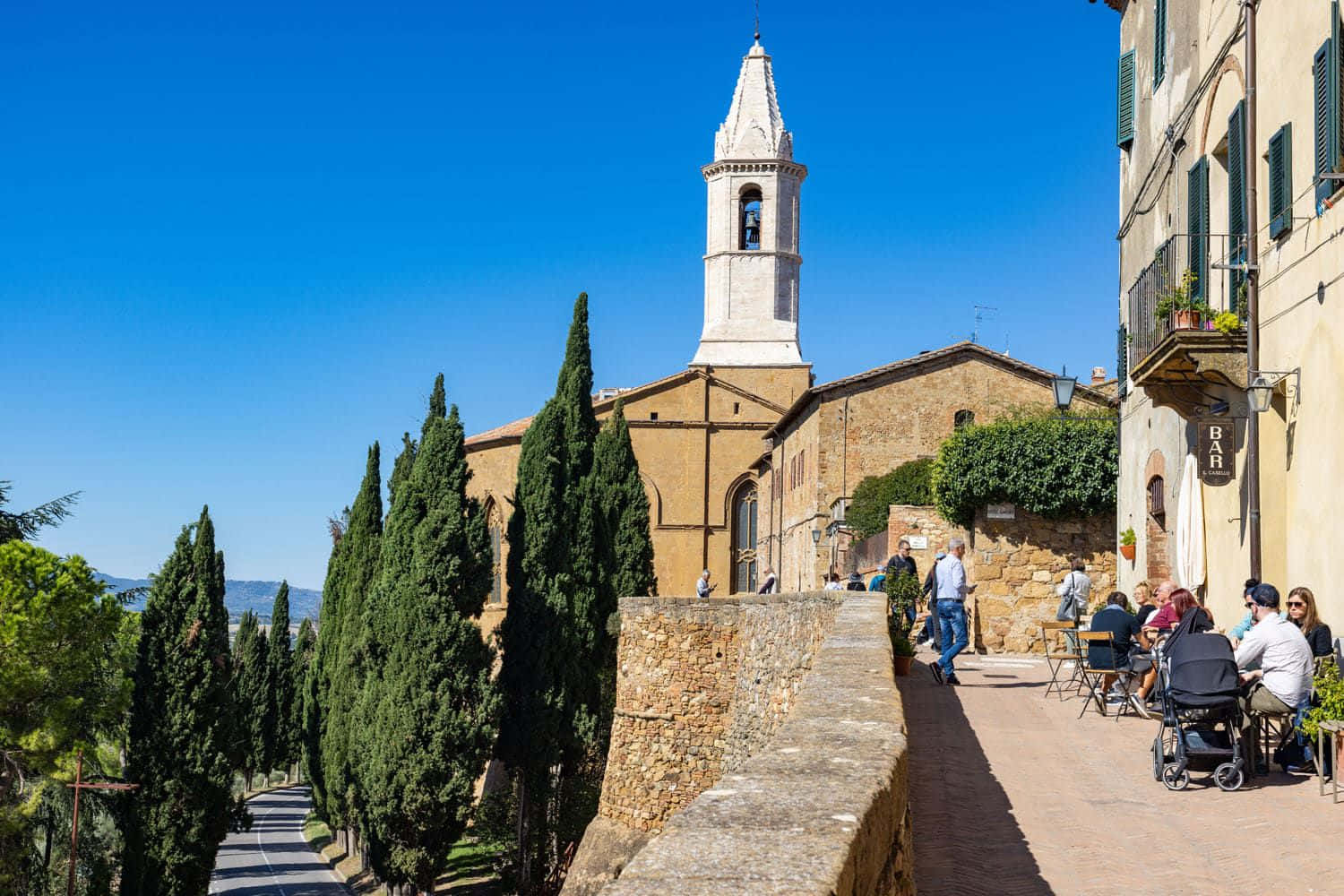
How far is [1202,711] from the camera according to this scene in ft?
30.8

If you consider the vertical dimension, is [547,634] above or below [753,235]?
below

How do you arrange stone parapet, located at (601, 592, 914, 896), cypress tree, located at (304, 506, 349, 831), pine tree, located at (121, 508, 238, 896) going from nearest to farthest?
stone parapet, located at (601, 592, 914, 896)
pine tree, located at (121, 508, 238, 896)
cypress tree, located at (304, 506, 349, 831)

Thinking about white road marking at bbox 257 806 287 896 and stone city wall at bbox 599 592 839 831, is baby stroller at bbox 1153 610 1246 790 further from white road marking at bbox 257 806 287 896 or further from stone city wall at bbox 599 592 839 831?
white road marking at bbox 257 806 287 896

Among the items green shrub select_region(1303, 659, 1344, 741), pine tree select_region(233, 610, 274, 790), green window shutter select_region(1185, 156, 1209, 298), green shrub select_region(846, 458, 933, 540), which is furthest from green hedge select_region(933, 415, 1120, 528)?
pine tree select_region(233, 610, 274, 790)

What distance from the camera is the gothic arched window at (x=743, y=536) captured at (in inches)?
2371

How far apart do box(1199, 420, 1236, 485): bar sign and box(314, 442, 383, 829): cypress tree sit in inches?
744

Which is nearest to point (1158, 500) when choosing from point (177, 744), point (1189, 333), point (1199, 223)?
point (1199, 223)

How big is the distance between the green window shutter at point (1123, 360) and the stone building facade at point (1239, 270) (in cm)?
110

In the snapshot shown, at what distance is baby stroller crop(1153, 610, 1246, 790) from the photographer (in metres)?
9.23

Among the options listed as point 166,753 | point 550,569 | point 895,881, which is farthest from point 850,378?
point 895,881

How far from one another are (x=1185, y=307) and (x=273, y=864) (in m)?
40.9

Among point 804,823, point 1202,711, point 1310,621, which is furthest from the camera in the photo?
point 1310,621

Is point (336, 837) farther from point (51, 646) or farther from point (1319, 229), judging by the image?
point (1319, 229)

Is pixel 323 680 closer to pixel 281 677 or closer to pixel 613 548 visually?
pixel 613 548
